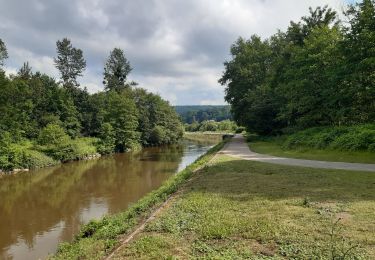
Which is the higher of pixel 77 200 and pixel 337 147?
pixel 337 147

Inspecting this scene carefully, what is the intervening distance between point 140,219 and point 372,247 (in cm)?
564

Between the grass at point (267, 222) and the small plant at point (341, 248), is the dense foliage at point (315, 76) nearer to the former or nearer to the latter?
the grass at point (267, 222)

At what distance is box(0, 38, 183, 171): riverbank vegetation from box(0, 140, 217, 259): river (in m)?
5.63

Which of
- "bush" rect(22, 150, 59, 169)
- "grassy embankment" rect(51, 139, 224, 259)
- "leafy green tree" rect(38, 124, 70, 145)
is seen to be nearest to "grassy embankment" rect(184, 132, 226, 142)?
"leafy green tree" rect(38, 124, 70, 145)

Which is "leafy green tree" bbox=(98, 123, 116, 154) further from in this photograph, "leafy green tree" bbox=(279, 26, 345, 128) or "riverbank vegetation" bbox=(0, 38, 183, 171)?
Result: "leafy green tree" bbox=(279, 26, 345, 128)

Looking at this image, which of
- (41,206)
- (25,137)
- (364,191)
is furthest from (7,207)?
(25,137)

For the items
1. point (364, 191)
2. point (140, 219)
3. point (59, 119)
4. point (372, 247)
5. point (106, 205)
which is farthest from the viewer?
point (59, 119)

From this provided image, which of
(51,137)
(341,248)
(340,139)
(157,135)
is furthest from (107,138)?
(341,248)

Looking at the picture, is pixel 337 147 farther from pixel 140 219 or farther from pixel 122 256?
pixel 122 256

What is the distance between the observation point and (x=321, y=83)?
95.1 feet

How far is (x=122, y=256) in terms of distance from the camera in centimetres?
650

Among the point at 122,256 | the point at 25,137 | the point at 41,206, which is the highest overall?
the point at 25,137

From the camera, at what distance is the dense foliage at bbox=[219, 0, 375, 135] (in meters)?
23.5

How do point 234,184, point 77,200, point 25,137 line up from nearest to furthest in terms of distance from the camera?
point 234,184 < point 77,200 < point 25,137
